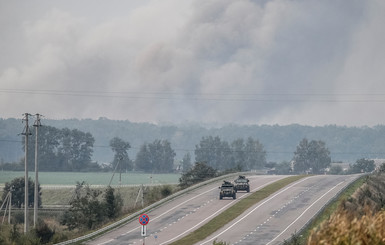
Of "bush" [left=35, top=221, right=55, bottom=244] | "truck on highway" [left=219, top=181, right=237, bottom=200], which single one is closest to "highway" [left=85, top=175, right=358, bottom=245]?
"truck on highway" [left=219, top=181, right=237, bottom=200]

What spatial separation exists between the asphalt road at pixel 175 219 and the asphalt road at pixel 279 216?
3873 millimetres

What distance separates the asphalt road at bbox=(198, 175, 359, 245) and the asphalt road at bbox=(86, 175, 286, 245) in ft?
12.7

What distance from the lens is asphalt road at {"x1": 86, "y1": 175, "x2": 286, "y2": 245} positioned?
67.1m

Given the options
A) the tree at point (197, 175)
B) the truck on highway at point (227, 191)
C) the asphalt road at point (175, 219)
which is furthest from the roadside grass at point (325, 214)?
the tree at point (197, 175)

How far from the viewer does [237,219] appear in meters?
76.2

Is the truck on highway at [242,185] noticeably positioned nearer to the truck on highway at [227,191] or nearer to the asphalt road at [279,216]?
the asphalt road at [279,216]

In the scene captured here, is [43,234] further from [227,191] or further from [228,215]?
[227,191]

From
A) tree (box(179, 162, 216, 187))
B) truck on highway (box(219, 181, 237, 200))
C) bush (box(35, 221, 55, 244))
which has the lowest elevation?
bush (box(35, 221, 55, 244))

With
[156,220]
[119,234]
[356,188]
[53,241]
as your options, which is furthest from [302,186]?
[53,241]

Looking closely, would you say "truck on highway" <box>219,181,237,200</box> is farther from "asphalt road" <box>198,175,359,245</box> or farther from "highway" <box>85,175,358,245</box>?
"asphalt road" <box>198,175,359,245</box>

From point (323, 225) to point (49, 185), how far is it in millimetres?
161300

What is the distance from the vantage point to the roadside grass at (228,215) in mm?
66438

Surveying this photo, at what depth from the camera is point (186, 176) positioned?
125 metres

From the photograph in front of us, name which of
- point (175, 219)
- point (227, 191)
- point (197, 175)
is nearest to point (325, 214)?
point (175, 219)
